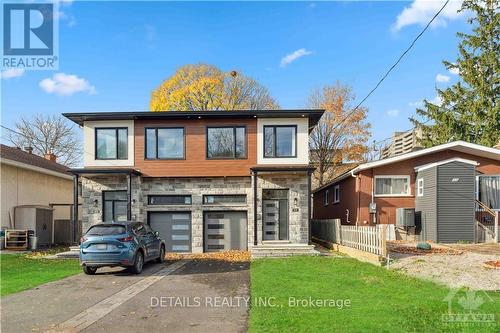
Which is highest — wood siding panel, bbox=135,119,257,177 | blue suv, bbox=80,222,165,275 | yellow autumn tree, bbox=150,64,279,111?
yellow autumn tree, bbox=150,64,279,111

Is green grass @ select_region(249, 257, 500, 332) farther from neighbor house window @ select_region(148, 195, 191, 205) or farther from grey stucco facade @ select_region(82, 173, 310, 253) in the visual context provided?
neighbor house window @ select_region(148, 195, 191, 205)

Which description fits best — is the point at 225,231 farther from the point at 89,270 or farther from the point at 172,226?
the point at 89,270

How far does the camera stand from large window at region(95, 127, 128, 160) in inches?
783

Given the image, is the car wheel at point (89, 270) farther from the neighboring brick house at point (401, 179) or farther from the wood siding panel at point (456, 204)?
the wood siding panel at point (456, 204)

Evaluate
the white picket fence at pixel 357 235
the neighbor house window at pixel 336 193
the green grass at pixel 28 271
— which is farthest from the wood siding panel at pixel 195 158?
the neighbor house window at pixel 336 193

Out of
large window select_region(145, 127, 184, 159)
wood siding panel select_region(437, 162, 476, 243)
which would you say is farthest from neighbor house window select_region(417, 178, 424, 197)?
large window select_region(145, 127, 184, 159)

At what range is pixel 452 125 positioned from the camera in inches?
1253

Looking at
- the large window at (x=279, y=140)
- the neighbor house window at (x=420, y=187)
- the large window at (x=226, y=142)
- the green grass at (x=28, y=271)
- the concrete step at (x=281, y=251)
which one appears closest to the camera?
the green grass at (x=28, y=271)

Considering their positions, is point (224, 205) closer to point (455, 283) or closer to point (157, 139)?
point (157, 139)

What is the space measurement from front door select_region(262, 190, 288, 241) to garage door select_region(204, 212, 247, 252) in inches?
40.5

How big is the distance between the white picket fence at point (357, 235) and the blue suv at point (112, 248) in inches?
292

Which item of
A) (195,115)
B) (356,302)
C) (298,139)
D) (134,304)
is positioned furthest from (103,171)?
(356,302)

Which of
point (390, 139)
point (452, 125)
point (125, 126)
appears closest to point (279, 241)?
point (125, 126)

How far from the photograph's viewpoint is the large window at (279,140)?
1958 centimetres
